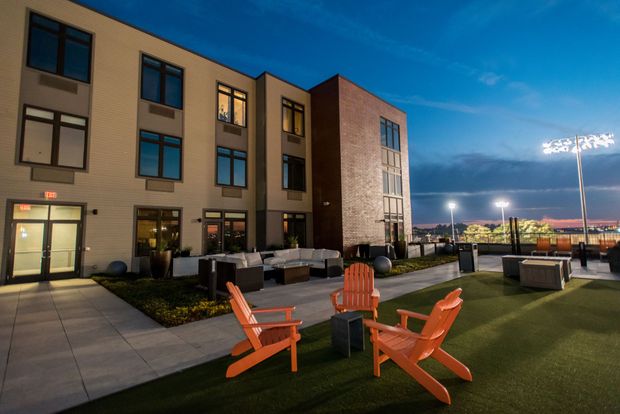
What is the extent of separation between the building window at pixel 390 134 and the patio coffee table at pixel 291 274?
1385 centimetres

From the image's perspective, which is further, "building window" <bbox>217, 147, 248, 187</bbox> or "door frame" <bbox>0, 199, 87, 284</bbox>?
"building window" <bbox>217, 147, 248, 187</bbox>

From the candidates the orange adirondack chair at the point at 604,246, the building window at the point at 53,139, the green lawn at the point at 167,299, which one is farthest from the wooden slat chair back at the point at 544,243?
the building window at the point at 53,139

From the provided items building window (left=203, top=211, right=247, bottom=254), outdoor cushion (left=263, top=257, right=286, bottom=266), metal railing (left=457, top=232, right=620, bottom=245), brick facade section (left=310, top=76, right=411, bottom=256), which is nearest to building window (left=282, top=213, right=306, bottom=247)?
brick facade section (left=310, top=76, right=411, bottom=256)

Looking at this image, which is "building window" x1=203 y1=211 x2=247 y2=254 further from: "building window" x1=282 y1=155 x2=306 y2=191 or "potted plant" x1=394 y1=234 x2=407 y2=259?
"potted plant" x1=394 y1=234 x2=407 y2=259

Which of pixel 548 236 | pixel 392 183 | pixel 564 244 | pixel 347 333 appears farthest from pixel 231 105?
pixel 548 236

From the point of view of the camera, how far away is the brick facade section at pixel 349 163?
16406mm

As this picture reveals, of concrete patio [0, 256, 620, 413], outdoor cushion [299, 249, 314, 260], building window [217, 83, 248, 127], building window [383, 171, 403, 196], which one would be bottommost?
concrete patio [0, 256, 620, 413]

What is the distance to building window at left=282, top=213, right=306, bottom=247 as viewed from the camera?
1594 centimetres

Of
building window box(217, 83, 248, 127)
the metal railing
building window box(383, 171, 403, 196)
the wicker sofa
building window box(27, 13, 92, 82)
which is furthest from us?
building window box(383, 171, 403, 196)

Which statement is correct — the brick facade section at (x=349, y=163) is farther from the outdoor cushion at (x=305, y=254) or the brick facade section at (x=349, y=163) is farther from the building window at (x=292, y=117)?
the outdoor cushion at (x=305, y=254)

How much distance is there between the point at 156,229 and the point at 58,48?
781 cm

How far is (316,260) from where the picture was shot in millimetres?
11133

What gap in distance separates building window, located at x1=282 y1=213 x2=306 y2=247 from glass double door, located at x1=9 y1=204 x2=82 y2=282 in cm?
919

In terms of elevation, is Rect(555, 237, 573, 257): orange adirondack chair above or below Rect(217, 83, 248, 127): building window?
below
